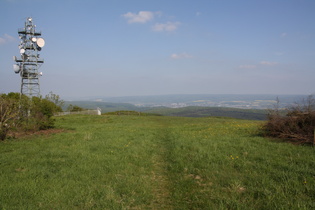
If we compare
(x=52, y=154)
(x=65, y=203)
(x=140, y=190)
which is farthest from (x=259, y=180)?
(x=52, y=154)

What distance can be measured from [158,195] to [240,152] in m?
5.06

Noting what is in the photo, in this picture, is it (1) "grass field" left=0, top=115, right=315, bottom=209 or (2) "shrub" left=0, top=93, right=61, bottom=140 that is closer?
(1) "grass field" left=0, top=115, right=315, bottom=209

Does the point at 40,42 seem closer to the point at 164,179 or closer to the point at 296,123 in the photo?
the point at 164,179

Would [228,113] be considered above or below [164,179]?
below

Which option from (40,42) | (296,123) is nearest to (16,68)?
(40,42)

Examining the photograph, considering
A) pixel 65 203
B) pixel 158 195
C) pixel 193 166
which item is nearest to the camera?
pixel 65 203

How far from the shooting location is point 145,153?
9852 millimetres

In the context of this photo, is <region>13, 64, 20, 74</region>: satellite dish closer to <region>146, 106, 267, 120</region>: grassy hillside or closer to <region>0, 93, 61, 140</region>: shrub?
<region>0, 93, 61, 140</region>: shrub

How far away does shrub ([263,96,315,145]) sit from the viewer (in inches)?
395

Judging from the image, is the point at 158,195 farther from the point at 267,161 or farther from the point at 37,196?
the point at 267,161

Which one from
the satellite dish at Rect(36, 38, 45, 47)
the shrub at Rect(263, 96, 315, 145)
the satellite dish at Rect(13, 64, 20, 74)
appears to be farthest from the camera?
the satellite dish at Rect(36, 38, 45, 47)

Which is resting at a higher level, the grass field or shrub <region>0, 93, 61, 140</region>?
shrub <region>0, 93, 61, 140</region>

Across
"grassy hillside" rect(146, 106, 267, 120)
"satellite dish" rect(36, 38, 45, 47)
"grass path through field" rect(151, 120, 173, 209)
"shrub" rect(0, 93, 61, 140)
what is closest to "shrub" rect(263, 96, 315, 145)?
"grass path through field" rect(151, 120, 173, 209)

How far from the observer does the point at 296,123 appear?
35.6 feet
